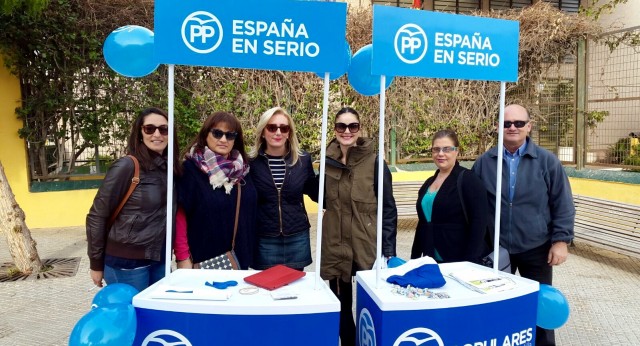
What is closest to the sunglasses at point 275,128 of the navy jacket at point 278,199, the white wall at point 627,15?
the navy jacket at point 278,199

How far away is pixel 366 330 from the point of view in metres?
2.28

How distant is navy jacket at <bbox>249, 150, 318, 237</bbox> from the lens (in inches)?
117

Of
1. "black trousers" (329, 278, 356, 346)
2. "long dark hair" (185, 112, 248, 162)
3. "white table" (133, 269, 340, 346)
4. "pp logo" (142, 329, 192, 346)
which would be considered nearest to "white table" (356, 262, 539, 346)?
"white table" (133, 269, 340, 346)

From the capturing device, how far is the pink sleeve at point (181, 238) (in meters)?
2.77

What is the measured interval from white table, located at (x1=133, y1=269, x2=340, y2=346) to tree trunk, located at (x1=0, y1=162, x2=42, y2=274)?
13.0ft

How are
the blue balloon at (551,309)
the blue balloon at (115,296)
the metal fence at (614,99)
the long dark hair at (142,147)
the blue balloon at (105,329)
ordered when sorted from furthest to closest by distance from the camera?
the metal fence at (614,99) < the long dark hair at (142,147) < the blue balloon at (551,309) < the blue balloon at (115,296) < the blue balloon at (105,329)

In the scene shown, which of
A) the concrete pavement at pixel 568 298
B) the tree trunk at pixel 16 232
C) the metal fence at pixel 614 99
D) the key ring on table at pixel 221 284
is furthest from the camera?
the metal fence at pixel 614 99

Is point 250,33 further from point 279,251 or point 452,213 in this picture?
point 452,213

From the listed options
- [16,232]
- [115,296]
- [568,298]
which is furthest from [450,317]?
[16,232]

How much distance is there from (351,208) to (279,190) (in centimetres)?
51

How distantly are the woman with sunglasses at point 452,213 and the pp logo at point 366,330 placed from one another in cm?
79

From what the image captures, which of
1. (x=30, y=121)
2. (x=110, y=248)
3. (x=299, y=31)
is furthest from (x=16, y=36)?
(x=299, y=31)

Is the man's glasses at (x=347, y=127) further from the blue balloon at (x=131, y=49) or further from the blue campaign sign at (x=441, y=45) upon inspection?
the blue balloon at (x=131, y=49)

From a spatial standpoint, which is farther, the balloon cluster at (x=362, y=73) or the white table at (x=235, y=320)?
the balloon cluster at (x=362, y=73)
